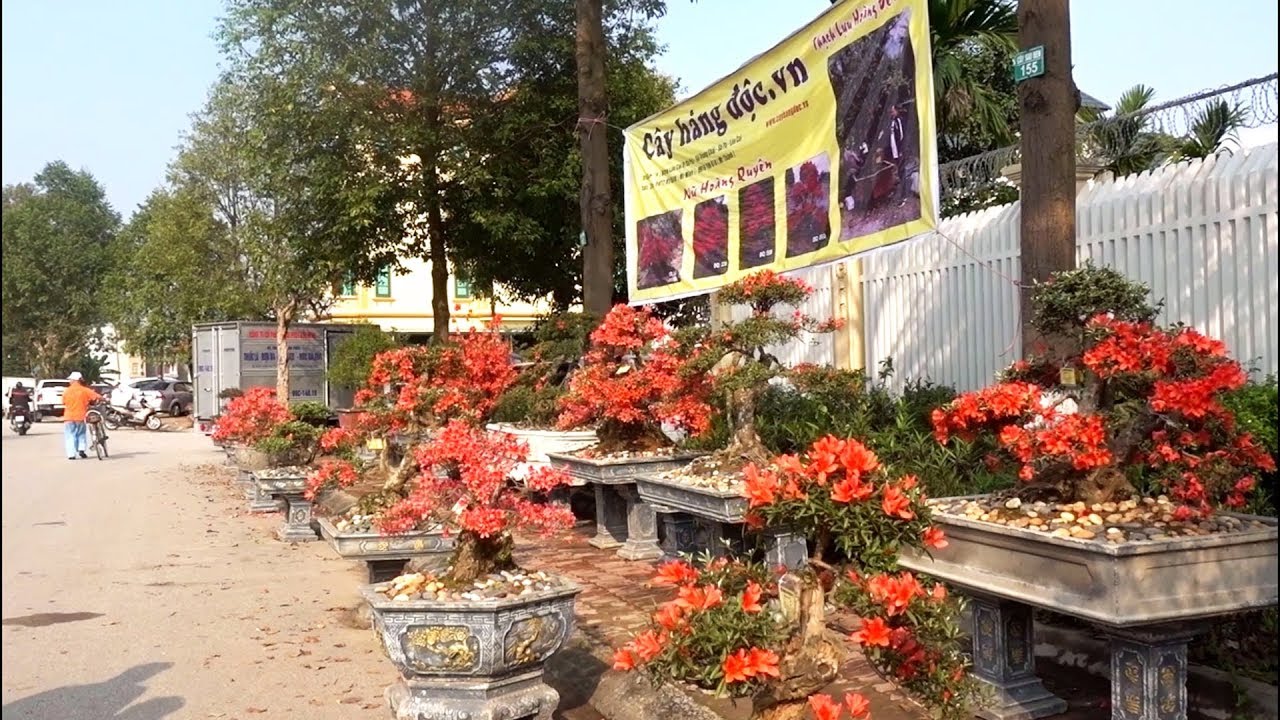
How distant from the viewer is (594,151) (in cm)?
1121

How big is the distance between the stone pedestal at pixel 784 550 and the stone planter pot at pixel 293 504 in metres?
5.09

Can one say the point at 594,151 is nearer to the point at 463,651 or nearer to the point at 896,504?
the point at 463,651

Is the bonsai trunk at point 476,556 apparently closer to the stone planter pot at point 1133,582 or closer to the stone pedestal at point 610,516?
the stone planter pot at point 1133,582

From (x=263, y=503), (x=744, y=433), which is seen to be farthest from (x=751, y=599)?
(x=263, y=503)

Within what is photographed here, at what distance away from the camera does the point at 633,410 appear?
26.0 feet

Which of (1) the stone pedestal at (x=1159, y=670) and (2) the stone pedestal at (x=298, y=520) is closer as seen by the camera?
(1) the stone pedestal at (x=1159, y=670)

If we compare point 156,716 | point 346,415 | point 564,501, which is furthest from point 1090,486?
point 346,415

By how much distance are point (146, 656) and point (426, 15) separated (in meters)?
11.2

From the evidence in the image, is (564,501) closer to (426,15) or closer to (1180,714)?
(1180,714)

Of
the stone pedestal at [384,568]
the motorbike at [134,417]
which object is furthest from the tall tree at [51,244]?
the motorbike at [134,417]

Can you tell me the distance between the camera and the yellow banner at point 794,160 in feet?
19.8

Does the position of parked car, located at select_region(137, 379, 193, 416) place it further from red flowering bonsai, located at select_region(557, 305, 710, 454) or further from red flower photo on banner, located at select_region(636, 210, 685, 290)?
red flowering bonsai, located at select_region(557, 305, 710, 454)

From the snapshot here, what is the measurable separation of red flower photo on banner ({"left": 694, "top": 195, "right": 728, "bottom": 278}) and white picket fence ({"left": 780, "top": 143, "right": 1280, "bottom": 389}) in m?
1.25

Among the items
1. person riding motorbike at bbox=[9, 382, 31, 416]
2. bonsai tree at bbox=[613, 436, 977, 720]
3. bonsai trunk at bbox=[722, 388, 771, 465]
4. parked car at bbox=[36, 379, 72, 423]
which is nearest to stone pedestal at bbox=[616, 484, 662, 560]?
bonsai trunk at bbox=[722, 388, 771, 465]
